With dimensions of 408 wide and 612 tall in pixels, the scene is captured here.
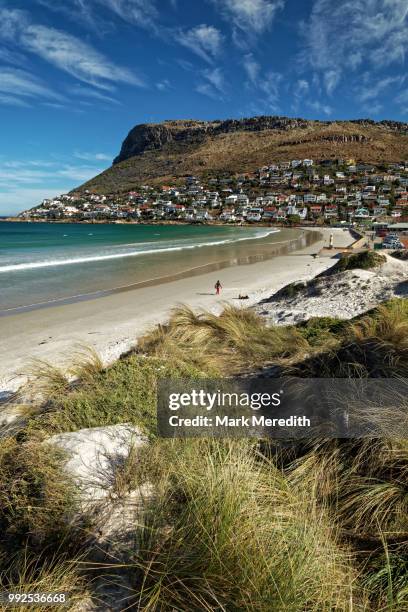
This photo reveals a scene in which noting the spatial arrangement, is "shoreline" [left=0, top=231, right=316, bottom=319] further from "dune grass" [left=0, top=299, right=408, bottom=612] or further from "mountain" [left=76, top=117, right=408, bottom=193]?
"mountain" [left=76, top=117, right=408, bottom=193]

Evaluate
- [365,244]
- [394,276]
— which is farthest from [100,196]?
[394,276]

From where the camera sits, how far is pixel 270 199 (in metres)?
138

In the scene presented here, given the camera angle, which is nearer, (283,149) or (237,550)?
(237,550)

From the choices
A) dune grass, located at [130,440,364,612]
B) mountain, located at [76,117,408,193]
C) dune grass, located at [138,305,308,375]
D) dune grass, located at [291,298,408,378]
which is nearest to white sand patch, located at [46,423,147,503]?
dune grass, located at [130,440,364,612]

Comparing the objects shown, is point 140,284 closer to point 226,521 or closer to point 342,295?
point 342,295

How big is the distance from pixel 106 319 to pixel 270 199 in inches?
5330

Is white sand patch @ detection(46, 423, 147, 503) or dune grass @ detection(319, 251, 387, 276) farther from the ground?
dune grass @ detection(319, 251, 387, 276)

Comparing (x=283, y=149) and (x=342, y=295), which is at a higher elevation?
(x=283, y=149)

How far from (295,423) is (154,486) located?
1.57 meters

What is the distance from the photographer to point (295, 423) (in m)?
3.45

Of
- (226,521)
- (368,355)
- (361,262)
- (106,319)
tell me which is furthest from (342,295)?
(226,521)

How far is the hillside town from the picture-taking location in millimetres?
118688

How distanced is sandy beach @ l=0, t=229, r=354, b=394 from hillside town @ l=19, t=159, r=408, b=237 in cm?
9442

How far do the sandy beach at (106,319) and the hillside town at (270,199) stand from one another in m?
94.4
